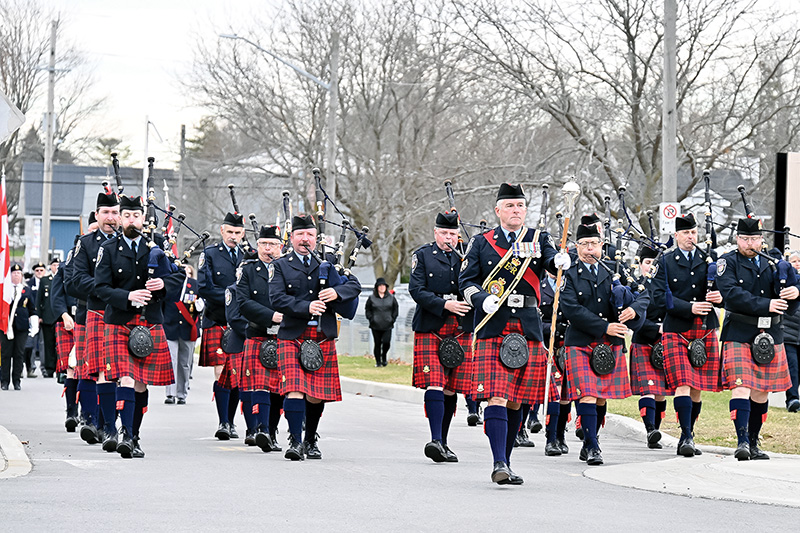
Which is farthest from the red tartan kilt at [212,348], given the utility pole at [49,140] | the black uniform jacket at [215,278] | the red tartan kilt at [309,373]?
the utility pole at [49,140]

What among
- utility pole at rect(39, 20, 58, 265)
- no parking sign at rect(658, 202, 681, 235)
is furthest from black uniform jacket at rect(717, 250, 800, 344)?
utility pole at rect(39, 20, 58, 265)

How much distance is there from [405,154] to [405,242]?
2847mm

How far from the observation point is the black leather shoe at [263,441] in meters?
10.4

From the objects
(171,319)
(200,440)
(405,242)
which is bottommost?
(200,440)

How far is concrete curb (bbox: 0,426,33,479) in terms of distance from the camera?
8625 mm

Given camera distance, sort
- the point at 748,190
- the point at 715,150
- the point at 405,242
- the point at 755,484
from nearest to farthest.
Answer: the point at 755,484
the point at 715,150
the point at 748,190
the point at 405,242

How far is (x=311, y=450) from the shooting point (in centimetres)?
1015

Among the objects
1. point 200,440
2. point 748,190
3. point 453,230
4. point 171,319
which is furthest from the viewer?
point 748,190

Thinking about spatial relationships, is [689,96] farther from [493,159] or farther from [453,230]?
[453,230]

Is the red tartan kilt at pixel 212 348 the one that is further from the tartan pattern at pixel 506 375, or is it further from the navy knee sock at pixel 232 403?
the tartan pattern at pixel 506 375

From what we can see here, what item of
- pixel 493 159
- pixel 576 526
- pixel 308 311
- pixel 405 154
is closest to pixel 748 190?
pixel 493 159

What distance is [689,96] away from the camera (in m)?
22.2

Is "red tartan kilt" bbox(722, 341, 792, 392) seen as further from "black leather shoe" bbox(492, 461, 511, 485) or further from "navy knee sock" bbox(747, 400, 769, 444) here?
"black leather shoe" bbox(492, 461, 511, 485)

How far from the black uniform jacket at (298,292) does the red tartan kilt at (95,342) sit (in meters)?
1.34
